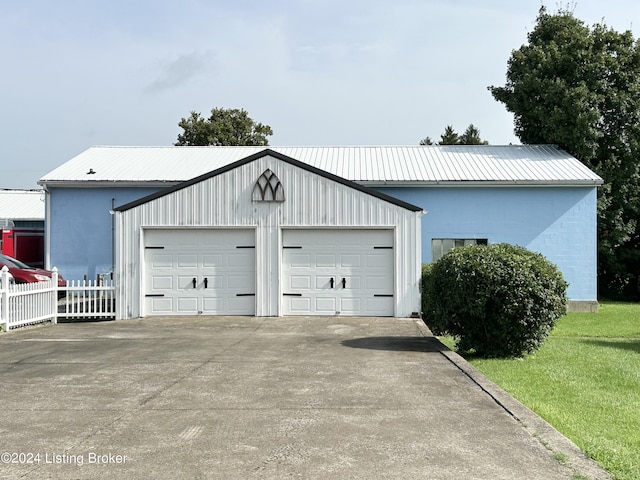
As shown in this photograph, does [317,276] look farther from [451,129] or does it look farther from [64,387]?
[451,129]

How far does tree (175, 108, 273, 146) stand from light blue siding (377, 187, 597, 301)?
24.8 m

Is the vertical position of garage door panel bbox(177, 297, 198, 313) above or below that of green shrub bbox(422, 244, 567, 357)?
below

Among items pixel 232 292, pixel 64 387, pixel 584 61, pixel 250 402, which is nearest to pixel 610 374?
pixel 250 402

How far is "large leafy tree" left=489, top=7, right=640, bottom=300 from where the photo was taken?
25375mm

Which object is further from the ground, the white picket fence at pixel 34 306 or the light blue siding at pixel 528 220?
the light blue siding at pixel 528 220

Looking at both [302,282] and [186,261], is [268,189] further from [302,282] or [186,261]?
[186,261]

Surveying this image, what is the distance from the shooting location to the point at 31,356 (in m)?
10.8

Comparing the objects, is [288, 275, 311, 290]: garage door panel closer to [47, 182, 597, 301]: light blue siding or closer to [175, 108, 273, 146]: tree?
[47, 182, 597, 301]: light blue siding

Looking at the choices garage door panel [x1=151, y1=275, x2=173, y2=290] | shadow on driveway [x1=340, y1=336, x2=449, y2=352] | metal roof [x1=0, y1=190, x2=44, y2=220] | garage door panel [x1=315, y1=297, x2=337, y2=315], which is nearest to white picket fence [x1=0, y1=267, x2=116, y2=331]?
garage door panel [x1=151, y1=275, x2=173, y2=290]

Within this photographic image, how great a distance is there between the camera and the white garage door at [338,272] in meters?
16.8

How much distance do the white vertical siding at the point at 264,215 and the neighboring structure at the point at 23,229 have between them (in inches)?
576

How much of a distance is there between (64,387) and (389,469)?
4857mm

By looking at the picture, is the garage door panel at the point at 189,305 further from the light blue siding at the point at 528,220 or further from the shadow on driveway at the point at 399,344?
the light blue siding at the point at 528,220

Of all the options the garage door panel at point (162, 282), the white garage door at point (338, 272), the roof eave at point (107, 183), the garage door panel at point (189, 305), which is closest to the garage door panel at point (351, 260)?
the white garage door at point (338, 272)
